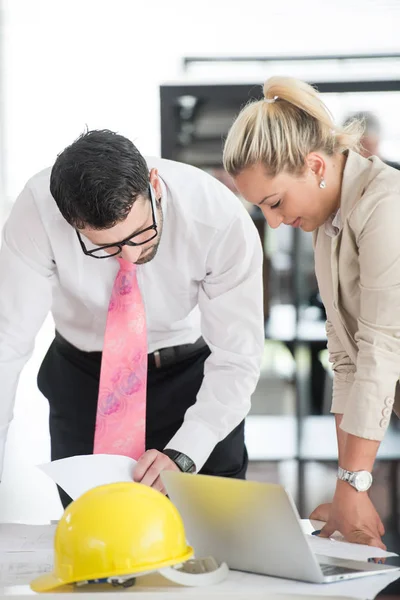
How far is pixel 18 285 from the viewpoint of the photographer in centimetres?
167

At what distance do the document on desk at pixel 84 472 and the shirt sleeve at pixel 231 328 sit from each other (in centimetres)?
31

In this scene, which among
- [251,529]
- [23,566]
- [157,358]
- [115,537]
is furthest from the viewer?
[157,358]

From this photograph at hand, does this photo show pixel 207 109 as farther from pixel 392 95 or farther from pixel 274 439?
pixel 274 439

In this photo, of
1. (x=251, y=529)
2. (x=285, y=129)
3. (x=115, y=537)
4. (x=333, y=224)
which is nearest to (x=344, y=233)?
(x=333, y=224)

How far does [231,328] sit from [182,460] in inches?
11.7

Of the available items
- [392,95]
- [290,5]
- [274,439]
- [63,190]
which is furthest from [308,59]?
[63,190]

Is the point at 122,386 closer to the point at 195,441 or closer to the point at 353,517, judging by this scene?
the point at 195,441

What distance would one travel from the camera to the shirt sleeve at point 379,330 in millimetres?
1324

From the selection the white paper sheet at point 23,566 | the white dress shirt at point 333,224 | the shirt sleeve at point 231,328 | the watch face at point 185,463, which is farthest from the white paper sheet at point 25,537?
the white dress shirt at point 333,224

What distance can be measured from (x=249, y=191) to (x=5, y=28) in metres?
3.56

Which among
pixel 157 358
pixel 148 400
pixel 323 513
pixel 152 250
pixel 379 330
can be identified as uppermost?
pixel 152 250

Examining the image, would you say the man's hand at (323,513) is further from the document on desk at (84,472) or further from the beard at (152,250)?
the beard at (152,250)

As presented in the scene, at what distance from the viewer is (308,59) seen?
4523 millimetres

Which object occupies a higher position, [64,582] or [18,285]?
[18,285]
